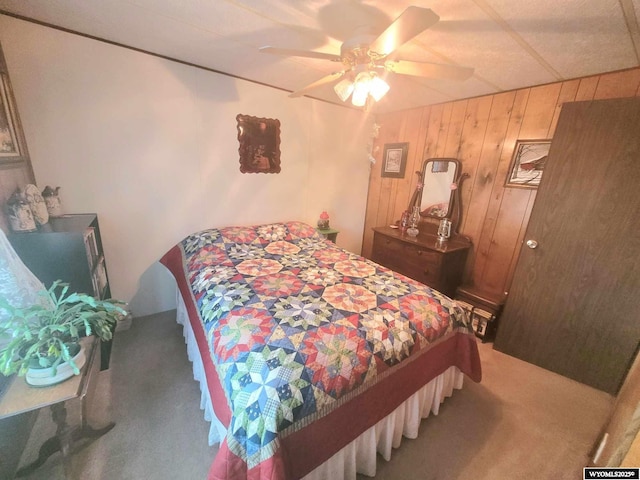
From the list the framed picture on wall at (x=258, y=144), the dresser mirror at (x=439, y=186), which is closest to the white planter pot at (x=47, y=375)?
the framed picture on wall at (x=258, y=144)

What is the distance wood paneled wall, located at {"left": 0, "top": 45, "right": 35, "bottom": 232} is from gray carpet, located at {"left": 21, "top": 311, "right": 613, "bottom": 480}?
1.18 m

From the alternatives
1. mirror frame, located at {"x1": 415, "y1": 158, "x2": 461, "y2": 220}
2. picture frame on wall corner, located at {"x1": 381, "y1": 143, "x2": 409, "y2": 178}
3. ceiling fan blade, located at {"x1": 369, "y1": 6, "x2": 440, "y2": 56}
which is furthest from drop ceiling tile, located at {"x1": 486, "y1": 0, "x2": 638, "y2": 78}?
picture frame on wall corner, located at {"x1": 381, "y1": 143, "x2": 409, "y2": 178}

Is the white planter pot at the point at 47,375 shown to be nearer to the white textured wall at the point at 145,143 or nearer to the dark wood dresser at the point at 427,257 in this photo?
the white textured wall at the point at 145,143

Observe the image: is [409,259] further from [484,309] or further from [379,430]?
[379,430]

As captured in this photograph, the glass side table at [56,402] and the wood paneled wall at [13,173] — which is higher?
the wood paneled wall at [13,173]

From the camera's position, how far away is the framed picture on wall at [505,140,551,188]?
2.12 m

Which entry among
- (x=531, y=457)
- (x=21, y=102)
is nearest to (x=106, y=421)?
(x=21, y=102)

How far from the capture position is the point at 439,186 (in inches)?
109

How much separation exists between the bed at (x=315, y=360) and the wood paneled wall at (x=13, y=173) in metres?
1.02

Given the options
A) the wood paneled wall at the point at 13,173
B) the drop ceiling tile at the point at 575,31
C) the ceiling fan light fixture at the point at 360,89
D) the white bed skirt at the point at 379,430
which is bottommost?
the white bed skirt at the point at 379,430

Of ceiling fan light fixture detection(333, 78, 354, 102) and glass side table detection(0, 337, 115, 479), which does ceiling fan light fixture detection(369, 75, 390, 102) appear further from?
glass side table detection(0, 337, 115, 479)

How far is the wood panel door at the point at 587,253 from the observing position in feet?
5.24

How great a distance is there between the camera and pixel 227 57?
197cm

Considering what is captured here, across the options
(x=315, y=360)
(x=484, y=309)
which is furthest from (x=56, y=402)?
(x=484, y=309)
